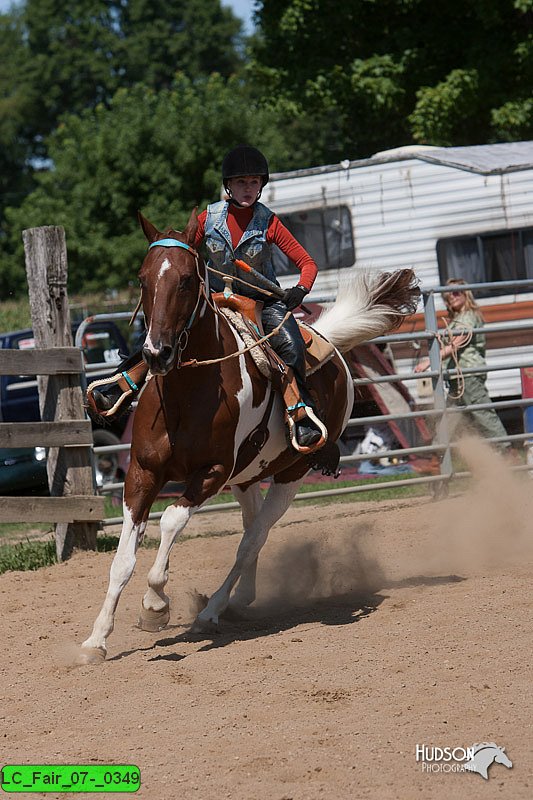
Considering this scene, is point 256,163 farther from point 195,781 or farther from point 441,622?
point 195,781

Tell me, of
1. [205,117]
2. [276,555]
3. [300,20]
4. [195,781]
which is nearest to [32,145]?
[205,117]

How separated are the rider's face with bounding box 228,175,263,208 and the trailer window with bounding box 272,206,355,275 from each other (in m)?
8.75

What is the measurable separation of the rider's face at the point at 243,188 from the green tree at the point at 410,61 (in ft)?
45.5

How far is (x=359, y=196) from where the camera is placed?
1483 centimetres

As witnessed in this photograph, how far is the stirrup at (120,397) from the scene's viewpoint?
5879 millimetres

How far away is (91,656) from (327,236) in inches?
408

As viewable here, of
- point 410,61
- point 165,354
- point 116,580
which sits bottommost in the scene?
point 116,580

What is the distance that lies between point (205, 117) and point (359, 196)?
15.4m

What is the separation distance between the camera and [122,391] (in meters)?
5.96

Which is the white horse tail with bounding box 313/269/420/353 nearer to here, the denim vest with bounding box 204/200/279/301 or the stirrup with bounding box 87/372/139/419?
the denim vest with bounding box 204/200/279/301

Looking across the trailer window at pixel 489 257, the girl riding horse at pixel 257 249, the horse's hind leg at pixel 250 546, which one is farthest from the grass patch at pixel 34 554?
the trailer window at pixel 489 257

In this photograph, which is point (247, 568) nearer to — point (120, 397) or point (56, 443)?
point (120, 397)

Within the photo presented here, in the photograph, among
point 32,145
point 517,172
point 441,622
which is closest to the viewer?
point 441,622

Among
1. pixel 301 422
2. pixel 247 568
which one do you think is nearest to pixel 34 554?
pixel 247 568
